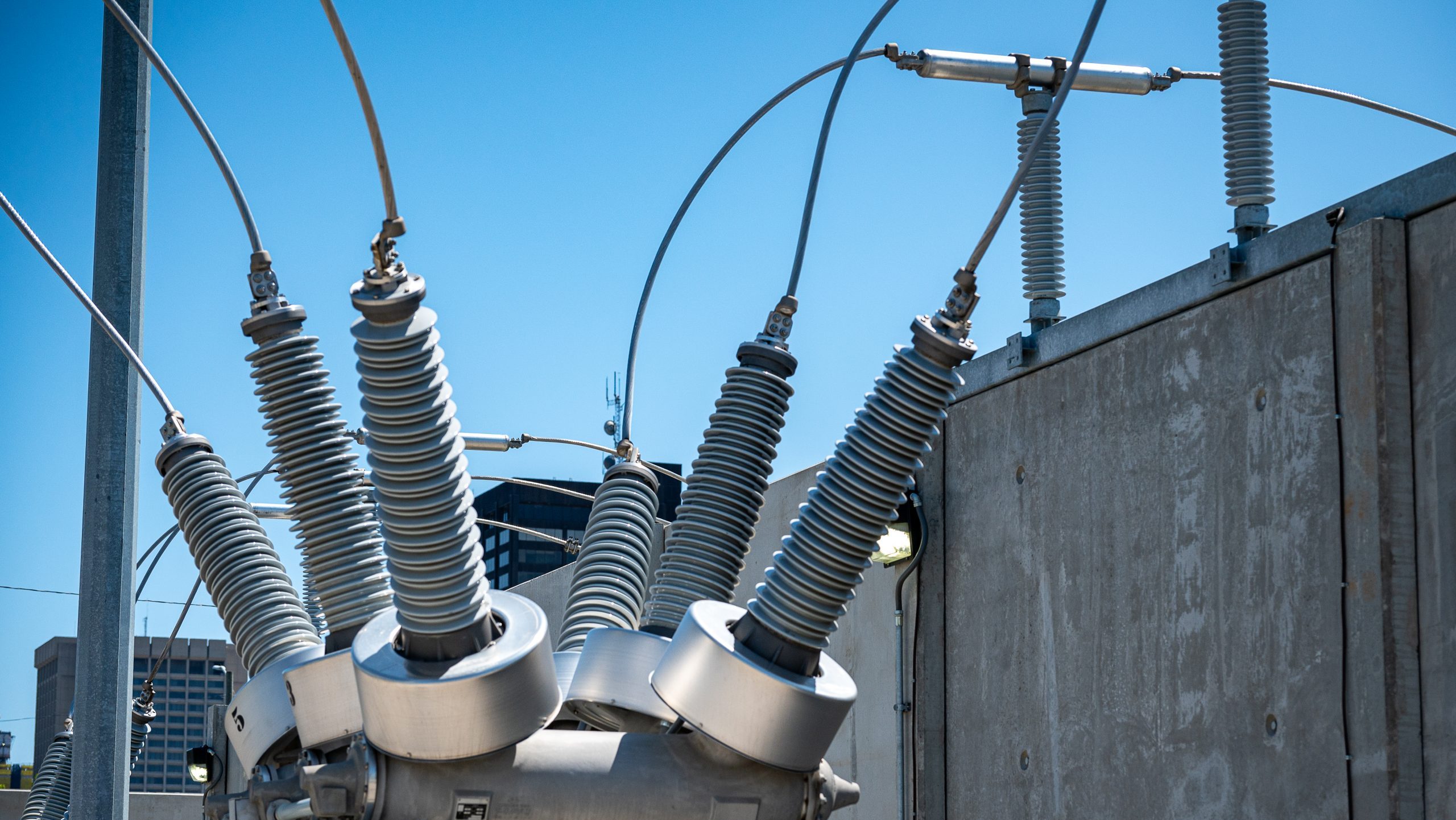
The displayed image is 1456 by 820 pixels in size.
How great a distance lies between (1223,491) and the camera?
636 cm

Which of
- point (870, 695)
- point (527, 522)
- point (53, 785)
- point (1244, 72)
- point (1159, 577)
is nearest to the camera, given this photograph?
point (1159, 577)

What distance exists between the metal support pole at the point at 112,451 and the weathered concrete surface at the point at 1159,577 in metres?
3.98

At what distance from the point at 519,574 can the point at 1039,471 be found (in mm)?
108495

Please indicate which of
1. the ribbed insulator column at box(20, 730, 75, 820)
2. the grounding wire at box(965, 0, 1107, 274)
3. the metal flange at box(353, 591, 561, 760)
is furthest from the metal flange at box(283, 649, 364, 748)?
the ribbed insulator column at box(20, 730, 75, 820)

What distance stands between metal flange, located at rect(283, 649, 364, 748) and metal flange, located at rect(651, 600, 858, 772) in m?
0.84

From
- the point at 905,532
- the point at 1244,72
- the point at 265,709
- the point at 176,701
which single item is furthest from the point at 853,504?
the point at 176,701

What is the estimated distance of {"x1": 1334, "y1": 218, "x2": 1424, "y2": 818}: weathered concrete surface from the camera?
5316 mm

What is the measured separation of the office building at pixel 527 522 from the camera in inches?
4021

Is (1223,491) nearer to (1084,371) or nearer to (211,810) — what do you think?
(1084,371)

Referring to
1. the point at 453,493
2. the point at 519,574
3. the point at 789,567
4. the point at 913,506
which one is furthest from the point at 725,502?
the point at 519,574

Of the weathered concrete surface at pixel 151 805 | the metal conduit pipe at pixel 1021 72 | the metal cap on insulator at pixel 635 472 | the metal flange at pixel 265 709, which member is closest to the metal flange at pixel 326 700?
the metal flange at pixel 265 709

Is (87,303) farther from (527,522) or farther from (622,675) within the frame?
(527,522)

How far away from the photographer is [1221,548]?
6.35 m

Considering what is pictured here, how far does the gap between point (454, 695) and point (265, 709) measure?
3.31ft
